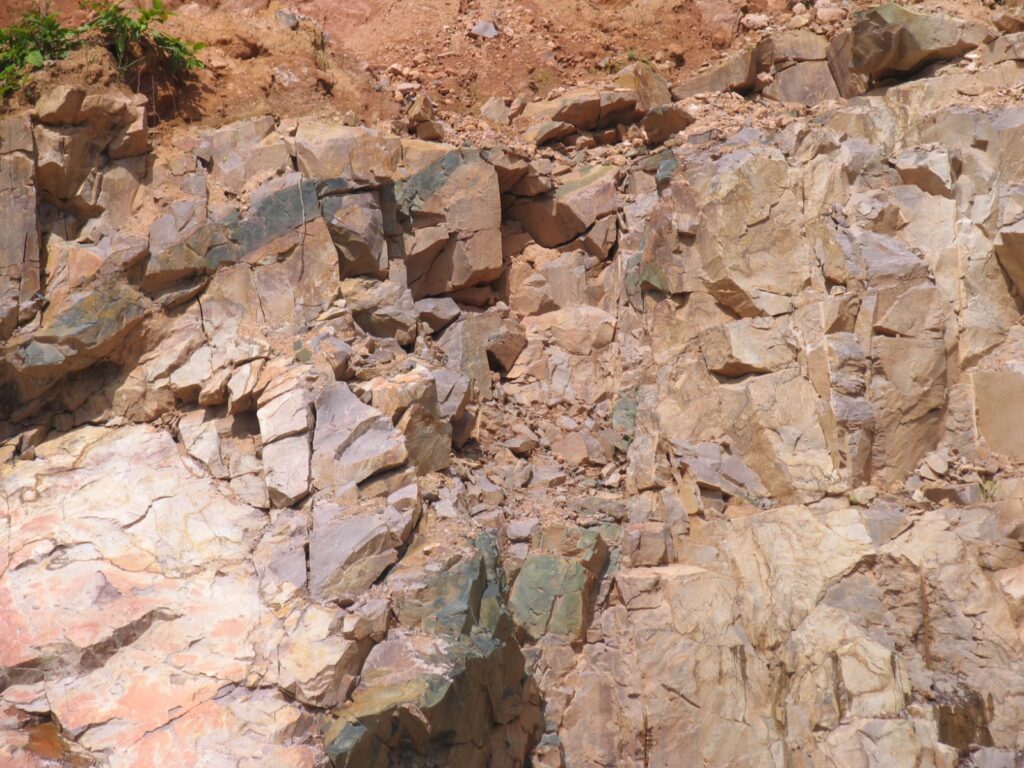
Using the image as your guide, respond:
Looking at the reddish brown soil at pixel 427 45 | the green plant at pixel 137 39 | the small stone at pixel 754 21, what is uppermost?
the green plant at pixel 137 39

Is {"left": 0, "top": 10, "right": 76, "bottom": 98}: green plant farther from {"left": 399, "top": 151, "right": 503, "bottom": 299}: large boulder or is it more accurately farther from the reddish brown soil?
{"left": 399, "top": 151, "right": 503, "bottom": 299}: large boulder

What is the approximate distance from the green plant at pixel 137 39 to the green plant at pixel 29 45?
288mm

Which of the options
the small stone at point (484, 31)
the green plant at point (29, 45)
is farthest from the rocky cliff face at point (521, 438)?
the small stone at point (484, 31)

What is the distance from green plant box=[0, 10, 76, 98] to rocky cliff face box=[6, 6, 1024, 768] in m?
0.68

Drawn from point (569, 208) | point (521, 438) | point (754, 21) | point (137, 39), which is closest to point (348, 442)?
point (521, 438)

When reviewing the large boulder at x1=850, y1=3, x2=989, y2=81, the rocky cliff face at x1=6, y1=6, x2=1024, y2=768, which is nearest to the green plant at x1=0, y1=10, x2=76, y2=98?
the rocky cliff face at x1=6, y1=6, x2=1024, y2=768

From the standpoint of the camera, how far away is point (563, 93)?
13.0 meters

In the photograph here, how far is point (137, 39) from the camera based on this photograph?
35.6ft

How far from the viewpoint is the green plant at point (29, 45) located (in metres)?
10.1

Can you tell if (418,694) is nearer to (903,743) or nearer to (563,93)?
(903,743)

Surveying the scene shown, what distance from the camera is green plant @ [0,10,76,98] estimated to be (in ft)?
33.1

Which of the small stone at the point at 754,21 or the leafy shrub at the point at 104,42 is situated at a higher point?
the leafy shrub at the point at 104,42

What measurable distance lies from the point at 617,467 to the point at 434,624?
3.31m

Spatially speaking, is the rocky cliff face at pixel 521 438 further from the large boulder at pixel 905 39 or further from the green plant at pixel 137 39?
the green plant at pixel 137 39
